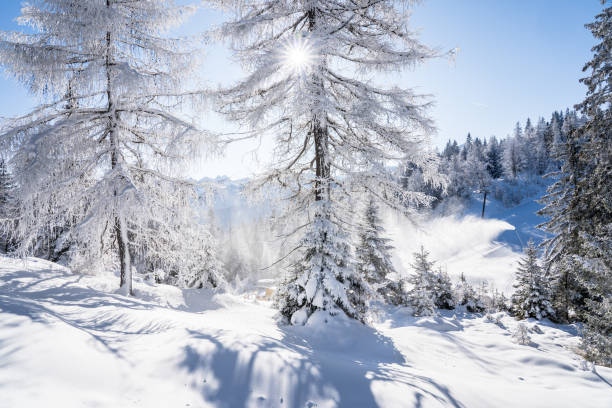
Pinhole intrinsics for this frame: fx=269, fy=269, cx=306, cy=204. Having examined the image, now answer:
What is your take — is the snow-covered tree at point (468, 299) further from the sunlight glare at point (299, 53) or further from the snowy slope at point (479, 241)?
the sunlight glare at point (299, 53)

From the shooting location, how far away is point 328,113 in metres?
5.66

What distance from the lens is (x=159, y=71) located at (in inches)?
316

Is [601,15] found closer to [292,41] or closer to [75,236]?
[292,41]

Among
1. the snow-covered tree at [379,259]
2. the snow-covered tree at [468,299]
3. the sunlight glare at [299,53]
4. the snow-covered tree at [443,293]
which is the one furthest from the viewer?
the snow-covered tree at [379,259]

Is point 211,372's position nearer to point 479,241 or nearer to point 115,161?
point 115,161

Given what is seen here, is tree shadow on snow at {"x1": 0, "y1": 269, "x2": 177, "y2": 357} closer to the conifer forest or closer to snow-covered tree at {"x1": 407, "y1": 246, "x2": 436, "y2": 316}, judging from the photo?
the conifer forest

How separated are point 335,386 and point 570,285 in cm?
1774

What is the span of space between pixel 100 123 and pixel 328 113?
668 centimetres

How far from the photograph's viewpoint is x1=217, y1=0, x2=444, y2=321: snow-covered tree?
5.83m

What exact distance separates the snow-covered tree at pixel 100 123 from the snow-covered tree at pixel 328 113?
7.10 ft

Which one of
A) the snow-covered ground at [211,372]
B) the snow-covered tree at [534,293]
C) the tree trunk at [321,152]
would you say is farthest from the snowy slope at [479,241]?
the snow-covered ground at [211,372]

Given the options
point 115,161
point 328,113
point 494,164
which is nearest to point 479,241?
point 494,164

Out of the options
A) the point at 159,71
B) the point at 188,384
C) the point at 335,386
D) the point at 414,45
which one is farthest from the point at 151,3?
the point at 335,386

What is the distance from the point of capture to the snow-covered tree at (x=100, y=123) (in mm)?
6500
